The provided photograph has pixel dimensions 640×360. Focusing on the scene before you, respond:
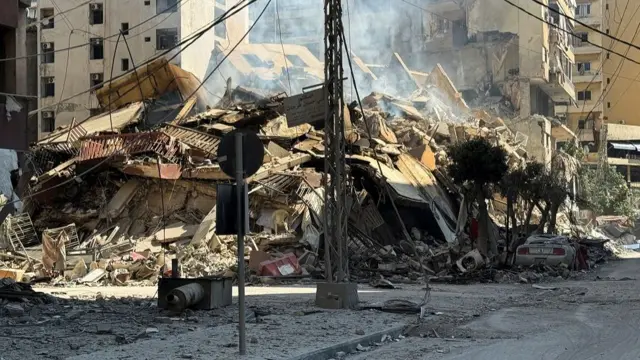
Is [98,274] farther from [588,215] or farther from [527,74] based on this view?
[527,74]

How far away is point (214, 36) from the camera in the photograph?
59094mm

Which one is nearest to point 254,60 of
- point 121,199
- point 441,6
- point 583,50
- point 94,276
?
point 441,6

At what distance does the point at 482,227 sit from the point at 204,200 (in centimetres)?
1057

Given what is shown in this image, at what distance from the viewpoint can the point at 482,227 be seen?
25.9 metres

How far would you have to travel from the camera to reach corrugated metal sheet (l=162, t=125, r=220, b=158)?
2991 centimetres

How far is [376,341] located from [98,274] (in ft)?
48.5

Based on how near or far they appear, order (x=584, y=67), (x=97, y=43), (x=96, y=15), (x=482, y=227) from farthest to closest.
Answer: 1. (x=584, y=67)
2. (x=96, y=15)
3. (x=97, y=43)
4. (x=482, y=227)

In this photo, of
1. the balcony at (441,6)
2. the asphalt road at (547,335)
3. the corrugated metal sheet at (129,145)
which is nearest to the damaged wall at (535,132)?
the balcony at (441,6)

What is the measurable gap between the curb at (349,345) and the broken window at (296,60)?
48.5 m

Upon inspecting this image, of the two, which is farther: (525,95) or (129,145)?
(525,95)

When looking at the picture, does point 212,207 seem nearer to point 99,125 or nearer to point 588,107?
point 99,125

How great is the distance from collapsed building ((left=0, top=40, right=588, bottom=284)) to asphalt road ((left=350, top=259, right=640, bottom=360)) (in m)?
7.99

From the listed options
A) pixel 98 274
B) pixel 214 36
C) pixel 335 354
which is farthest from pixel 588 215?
pixel 335 354

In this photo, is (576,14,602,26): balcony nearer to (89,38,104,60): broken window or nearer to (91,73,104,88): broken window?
(89,38,104,60): broken window
